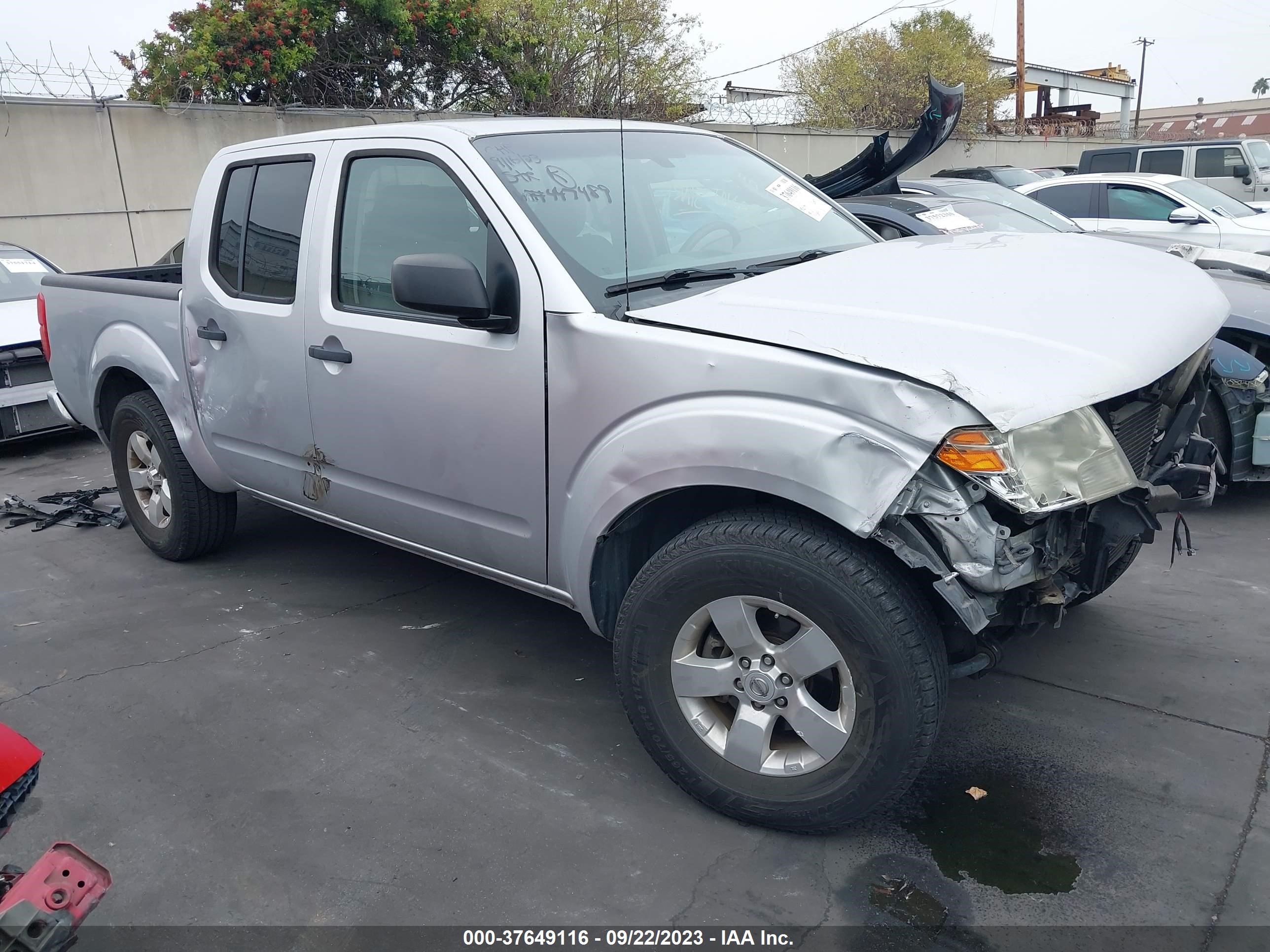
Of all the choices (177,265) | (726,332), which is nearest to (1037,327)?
(726,332)

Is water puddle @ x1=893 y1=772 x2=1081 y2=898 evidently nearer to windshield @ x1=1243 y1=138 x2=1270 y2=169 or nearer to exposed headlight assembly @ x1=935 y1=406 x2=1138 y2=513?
exposed headlight assembly @ x1=935 y1=406 x2=1138 y2=513

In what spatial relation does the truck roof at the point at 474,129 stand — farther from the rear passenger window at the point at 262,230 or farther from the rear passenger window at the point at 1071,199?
the rear passenger window at the point at 1071,199

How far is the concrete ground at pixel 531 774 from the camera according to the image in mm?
2617

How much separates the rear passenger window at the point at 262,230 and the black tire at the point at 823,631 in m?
2.00

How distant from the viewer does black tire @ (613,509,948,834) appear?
8.15ft

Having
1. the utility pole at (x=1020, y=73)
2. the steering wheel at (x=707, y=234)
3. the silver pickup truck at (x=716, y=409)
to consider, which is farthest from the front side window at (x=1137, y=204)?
the utility pole at (x=1020, y=73)

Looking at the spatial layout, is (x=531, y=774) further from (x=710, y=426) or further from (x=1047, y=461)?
(x=1047, y=461)

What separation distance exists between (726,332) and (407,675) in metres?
1.96

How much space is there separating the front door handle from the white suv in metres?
9.02

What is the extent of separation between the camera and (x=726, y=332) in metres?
2.65

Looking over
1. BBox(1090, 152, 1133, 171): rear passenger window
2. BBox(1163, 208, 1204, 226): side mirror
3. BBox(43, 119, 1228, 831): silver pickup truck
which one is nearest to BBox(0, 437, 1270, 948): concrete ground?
BBox(43, 119, 1228, 831): silver pickup truck

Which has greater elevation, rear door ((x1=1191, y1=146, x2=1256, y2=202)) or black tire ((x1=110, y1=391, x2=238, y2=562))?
rear door ((x1=1191, y1=146, x2=1256, y2=202))

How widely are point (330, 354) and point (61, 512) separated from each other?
10.7 ft

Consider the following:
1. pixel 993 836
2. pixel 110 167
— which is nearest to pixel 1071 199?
pixel 993 836
